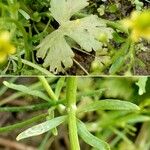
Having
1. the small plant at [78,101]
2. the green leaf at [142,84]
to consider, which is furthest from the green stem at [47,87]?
the green leaf at [142,84]

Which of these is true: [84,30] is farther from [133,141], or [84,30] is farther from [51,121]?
[133,141]

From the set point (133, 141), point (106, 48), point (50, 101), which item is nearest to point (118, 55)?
point (106, 48)

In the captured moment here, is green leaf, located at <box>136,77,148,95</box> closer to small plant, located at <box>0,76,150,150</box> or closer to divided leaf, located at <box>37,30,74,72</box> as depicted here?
small plant, located at <box>0,76,150,150</box>

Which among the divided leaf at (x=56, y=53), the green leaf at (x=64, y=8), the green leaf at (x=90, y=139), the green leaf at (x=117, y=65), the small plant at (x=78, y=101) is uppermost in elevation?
the green leaf at (x=64, y=8)

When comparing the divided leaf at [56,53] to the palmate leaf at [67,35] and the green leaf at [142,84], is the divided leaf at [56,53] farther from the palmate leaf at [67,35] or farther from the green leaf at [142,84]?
the green leaf at [142,84]

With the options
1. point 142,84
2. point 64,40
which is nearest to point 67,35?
point 64,40

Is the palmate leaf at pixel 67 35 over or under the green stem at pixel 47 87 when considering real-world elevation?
over
